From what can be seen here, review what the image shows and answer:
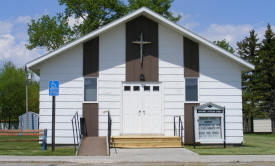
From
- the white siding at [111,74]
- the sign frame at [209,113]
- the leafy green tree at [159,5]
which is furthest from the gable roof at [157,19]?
the leafy green tree at [159,5]

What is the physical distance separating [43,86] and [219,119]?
7.67 m

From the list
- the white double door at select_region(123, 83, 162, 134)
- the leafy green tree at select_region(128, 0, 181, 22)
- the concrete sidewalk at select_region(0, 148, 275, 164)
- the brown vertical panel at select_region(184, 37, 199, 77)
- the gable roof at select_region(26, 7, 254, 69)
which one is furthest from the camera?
the leafy green tree at select_region(128, 0, 181, 22)

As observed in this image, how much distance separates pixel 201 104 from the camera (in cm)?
1717

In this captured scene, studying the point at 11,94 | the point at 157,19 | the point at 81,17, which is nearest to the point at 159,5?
the point at 81,17

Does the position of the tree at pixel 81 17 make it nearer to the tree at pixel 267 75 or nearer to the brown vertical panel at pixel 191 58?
the tree at pixel 267 75

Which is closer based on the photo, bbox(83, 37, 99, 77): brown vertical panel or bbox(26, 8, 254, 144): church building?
bbox(26, 8, 254, 144): church building

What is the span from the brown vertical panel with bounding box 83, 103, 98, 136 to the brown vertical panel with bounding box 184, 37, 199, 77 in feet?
14.2

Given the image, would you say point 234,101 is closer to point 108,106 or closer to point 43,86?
Answer: point 108,106

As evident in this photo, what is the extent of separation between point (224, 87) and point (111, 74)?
5.03m

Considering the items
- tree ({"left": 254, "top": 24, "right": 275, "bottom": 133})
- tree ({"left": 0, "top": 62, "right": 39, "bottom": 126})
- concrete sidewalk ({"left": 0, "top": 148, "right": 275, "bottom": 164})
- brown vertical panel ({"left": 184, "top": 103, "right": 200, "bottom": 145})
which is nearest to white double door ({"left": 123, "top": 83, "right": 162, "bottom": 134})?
brown vertical panel ({"left": 184, "top": 103, "right": 200, "bottom": 145})

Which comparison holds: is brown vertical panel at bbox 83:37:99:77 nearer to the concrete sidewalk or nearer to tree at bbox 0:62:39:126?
the concrete sidewalk

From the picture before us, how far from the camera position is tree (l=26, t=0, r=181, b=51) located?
43375mm

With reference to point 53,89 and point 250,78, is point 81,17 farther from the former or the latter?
point 53,89

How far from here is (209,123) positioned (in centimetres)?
1644
